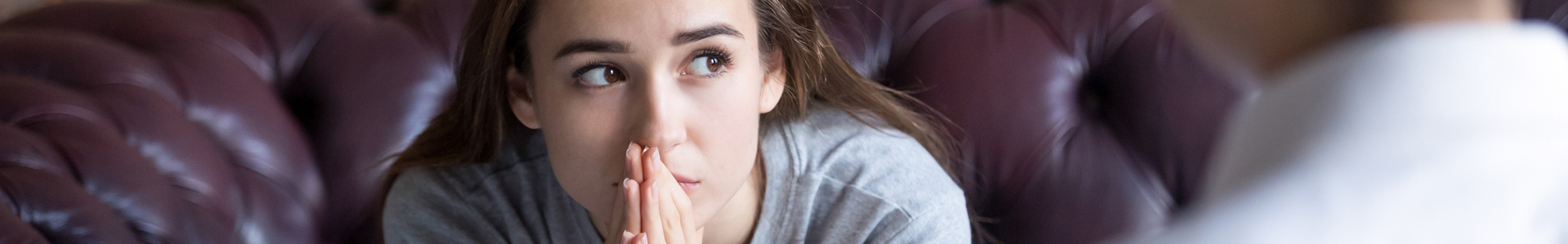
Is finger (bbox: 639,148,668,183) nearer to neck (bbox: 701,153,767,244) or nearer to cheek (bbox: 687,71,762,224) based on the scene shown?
cheek (bbox: 687,71,762,224)

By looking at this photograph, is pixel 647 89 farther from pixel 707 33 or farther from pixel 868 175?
pixel 868 175

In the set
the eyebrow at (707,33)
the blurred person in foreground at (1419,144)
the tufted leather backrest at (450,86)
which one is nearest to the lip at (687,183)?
the eyebrow at (707,33)

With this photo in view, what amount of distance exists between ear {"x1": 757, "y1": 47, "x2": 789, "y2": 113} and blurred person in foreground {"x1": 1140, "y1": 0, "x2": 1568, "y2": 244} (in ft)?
1.64

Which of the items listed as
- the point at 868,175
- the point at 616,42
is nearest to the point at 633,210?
the point at 616,42

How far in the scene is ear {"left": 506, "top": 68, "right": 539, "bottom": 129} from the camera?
0.79 m

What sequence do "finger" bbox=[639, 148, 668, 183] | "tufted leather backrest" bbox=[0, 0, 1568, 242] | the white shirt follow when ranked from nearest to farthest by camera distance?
the white shirt < "finger" bbox=[639, 148, 668, 183] < "tufted leather backrest" bbox=[0, 0, 1568, 242]

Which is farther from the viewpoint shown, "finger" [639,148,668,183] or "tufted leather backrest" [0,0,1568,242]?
"tufted leather backrest" [0,0,1568,242]

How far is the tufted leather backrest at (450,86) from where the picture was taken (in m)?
0.96

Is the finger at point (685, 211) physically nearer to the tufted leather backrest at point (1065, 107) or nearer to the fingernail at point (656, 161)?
the fingernail at point (656, 161)

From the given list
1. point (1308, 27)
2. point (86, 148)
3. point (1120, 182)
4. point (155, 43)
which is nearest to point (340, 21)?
point (155, 43)

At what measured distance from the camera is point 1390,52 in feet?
0.95

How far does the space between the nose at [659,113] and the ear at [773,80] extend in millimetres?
96

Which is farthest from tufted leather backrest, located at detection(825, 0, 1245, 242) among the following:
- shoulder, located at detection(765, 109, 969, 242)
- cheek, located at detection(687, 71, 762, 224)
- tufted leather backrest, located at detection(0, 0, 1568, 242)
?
cheek, located at detection(687, 71, 762, 224)

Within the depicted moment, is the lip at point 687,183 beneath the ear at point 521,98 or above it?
beneath
